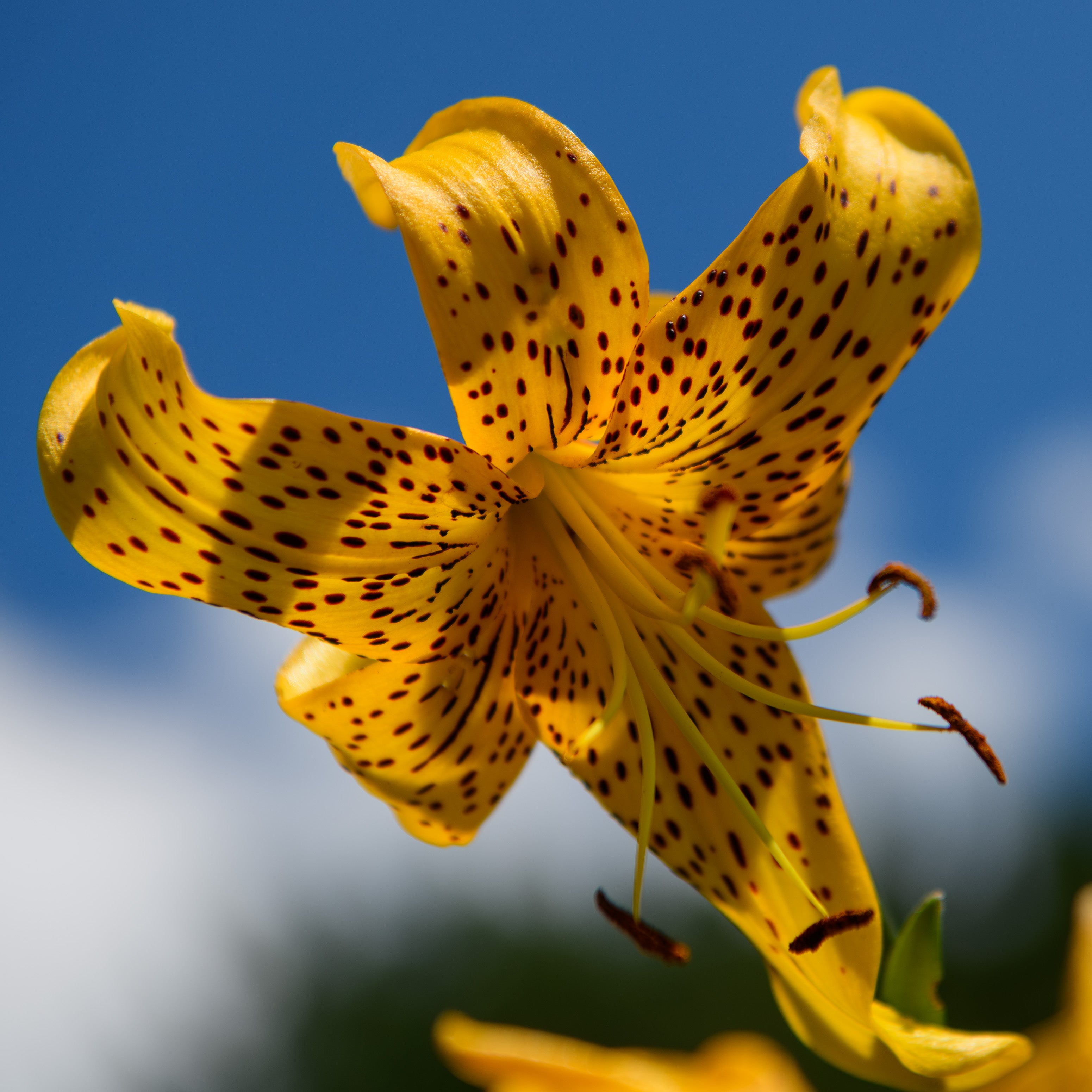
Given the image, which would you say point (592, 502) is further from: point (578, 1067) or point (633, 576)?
point (578, 1067)

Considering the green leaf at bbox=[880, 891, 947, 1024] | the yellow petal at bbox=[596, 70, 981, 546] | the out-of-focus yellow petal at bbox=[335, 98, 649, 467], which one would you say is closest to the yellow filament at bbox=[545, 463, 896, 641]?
the yellow petal at bbox=[596, 70, 981, 546]

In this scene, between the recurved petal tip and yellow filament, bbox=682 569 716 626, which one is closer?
the recurved petal tip

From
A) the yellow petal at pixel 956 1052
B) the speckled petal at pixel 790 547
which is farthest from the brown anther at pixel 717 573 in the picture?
the yellow petal at pixel 956 1052

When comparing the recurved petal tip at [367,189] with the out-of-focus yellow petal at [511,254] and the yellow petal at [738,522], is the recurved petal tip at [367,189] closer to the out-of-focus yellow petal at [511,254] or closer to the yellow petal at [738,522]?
the out-of-focus yellow petal at [511,254]

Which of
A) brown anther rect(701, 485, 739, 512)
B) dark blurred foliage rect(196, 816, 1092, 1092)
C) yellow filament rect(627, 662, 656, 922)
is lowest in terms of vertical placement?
dark blurred foliage rect(196, 816, 1092, 1092)

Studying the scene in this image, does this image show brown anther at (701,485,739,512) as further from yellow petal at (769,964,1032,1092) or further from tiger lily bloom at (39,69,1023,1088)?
yellow petal at (769,964,1032,1092)

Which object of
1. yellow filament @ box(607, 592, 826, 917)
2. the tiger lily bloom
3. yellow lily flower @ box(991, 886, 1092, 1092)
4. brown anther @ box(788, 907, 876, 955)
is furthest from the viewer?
yellow filament @ box(607, 592, 826, 917)

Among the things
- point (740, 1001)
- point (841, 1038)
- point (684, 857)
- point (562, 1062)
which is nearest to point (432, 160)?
point (562, 1062)
